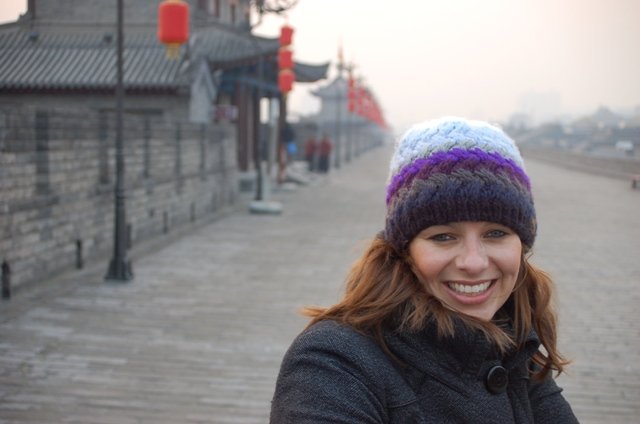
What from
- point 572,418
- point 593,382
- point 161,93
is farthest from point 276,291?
point 161,93

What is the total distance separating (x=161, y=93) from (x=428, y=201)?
53.5ft

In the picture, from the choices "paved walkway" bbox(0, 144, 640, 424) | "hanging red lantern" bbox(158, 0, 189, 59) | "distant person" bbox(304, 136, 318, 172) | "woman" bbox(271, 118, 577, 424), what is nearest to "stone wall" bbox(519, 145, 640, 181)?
"distant person" bbox(304, 136, 318, 172)

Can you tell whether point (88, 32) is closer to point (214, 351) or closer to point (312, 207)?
point (312, 207)

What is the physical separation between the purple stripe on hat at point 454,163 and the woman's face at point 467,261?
0.13 meters

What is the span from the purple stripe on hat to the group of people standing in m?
30.1

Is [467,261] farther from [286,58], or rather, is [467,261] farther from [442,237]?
[286,58]

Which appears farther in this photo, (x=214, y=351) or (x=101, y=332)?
(x=101, y=332)

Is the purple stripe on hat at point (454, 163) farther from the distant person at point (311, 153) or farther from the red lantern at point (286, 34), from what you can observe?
the distant person at point (311, 153)

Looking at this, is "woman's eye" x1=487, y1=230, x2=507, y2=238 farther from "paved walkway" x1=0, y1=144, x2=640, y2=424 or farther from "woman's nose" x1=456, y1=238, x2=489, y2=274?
"paved walkway" x1=0, y1=144, x2=640, y2=424

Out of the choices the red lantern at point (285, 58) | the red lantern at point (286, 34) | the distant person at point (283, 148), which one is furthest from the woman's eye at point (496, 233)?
the distant person at point (283, 148)

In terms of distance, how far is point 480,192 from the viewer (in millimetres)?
1712

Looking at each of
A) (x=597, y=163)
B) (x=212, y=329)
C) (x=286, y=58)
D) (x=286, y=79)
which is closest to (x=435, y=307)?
(x=212, y=329)

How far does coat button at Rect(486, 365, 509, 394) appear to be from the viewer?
67.2 inches

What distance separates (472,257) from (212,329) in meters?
5.55
